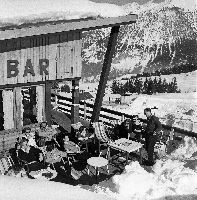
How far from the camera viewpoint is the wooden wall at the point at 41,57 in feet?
35.4

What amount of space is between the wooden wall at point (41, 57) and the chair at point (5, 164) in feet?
7.33

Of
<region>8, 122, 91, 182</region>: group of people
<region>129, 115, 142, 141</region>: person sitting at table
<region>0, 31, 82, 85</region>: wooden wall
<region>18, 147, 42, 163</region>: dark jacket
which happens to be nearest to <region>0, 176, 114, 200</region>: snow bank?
<region>8, 122, 91, 182</region>: group of people

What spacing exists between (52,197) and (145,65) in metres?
184

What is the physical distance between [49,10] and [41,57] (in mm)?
2122

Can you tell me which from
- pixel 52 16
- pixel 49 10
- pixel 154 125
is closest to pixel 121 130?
pixel 154 125

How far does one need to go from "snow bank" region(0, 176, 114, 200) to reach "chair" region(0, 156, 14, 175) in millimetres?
6391

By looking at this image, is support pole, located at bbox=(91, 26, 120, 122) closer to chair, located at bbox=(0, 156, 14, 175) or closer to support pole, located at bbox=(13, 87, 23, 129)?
support pole, located at bbox=(13, 87, 23, 129)

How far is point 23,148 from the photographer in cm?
953

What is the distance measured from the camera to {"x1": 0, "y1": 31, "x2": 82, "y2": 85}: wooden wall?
1078 cm

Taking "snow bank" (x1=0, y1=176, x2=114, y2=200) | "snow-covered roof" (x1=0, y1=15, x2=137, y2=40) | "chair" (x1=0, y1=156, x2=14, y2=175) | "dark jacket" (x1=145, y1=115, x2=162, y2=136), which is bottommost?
"chair" (x1=0, y1=156, x2=14, y2=175)

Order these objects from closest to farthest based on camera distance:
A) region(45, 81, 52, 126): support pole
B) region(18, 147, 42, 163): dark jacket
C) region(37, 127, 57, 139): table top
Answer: region(18, 147, 42, 163): dark jacket → region(37, 127, 57, 139): table top → region(45, 81, 52, 126): support pole

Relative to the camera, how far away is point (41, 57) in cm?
1154

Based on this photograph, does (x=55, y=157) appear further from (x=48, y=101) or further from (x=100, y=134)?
(x=48, y=101)

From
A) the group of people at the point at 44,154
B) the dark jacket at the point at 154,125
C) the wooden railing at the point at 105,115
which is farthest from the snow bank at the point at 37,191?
the wooden railing at the point at 105,115
